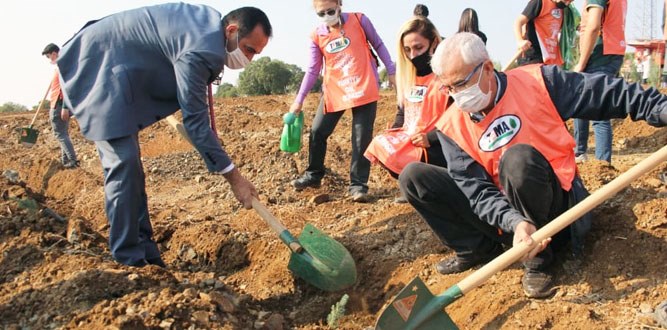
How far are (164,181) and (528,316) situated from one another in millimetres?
5537

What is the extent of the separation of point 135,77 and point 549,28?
3.52 m

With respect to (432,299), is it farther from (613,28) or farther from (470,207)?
(613,28)

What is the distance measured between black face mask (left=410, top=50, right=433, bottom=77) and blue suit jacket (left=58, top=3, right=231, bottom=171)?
1347 mm

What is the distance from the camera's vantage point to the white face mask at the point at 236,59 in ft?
11.0

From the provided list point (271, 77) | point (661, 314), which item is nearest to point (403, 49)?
point (661, 314)

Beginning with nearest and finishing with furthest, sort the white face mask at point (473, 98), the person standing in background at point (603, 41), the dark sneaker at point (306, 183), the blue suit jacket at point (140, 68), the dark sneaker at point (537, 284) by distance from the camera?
the white face mask at point (473, 98) → the dark sneaker at point (537, 284) → the blue suit jacket at point (140, 68) → the person standing in background at point (603, 41) → the dark sneaker at point (306, 183)

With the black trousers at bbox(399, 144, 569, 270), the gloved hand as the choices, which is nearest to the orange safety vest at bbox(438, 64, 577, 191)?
the black trousers at bbox(399, 144, 569, 270)

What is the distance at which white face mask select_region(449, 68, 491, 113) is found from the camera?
8.87 feet

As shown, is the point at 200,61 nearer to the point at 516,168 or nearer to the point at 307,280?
the point at 307,280

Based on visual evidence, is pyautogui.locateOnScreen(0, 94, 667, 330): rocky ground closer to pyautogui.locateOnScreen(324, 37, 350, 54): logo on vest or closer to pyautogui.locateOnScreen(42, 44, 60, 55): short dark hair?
pyautogui.locateOnScreen(324, 37, 350, 54): logo on vest

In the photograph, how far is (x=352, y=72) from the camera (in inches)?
191

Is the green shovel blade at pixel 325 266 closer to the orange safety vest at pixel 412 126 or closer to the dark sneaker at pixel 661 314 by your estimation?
the orange safety vest at pixel 412 126

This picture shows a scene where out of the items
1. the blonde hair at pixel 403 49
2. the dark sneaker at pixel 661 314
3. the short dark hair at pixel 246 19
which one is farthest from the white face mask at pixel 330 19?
the dark sneaker at pixel 661 314

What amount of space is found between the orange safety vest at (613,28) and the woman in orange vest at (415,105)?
63.7 inches
